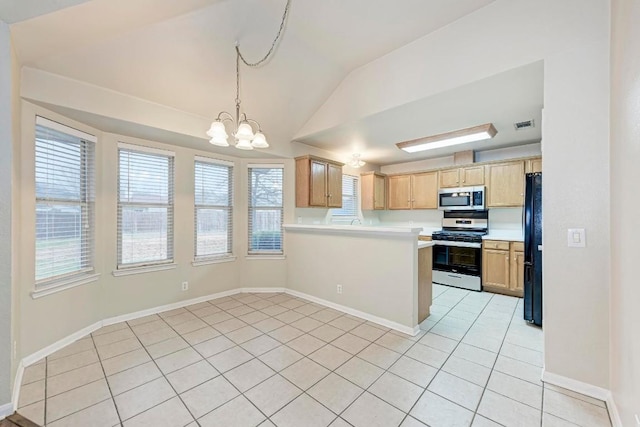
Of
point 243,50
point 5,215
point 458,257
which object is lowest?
point 458,257

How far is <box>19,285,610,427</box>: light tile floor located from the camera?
5.74 feet

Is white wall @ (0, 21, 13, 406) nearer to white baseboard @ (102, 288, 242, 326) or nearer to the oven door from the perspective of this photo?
white baseboard @ (102, 288, 242, 326)

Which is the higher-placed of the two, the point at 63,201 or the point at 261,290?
the point at 63,201

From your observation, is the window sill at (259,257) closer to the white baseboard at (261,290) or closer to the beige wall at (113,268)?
the beige wall at (113,268)

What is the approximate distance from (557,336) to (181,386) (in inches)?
117

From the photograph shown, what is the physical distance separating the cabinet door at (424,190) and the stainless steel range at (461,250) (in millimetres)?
468

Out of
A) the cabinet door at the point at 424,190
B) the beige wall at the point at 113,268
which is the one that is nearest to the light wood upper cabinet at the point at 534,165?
the cabinet door at the point at 424,190

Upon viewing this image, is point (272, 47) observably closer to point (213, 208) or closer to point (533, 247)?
point (213, 208)

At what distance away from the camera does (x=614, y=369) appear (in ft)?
5.60

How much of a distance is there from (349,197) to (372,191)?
20.8 inches

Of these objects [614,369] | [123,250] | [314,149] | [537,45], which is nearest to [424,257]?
[614,369]

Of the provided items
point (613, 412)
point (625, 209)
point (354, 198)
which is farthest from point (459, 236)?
point (625, 209)

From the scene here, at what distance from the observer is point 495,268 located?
4.39 metres

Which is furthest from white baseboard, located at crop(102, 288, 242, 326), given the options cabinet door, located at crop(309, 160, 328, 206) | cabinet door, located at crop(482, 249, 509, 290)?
cabinet door, located at crop(482, 249, 509, 290)
